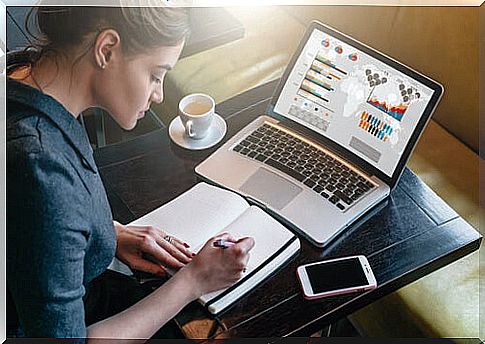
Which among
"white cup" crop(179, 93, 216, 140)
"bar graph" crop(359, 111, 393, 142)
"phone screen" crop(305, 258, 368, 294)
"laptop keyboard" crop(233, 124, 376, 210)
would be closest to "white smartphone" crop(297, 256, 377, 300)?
"phone screen" crop(305, 258, 368, 294)

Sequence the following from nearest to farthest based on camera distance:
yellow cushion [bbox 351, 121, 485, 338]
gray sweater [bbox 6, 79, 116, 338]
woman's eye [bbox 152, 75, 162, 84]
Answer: gray sweater [bbox 6, 79, 116, 338], woman's eye [bbox 152, 75, 162, 84], yellow cushion [bbox 351, 121, 485, 338]

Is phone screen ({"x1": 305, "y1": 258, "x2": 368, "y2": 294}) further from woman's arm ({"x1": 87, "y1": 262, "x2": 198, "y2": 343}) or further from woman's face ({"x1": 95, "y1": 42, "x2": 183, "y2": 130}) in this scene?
woman's face ({"x1": 95, "y1": 42, "x2": 183, "y2": 130})

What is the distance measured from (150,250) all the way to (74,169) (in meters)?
0.22

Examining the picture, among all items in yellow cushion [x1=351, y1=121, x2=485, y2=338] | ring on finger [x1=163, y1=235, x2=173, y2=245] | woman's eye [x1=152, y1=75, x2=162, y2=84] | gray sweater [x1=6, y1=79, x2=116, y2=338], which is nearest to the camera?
gray sweater [x1=6, y1=79, x2=116, y2=338]

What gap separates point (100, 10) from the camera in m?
0.88

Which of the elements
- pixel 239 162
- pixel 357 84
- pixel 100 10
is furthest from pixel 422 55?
pixel 100 10

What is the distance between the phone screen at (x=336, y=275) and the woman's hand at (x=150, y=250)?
183mm

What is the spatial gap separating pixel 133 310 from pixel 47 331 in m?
0.14

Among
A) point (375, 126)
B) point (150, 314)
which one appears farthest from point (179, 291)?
point (375, 126)

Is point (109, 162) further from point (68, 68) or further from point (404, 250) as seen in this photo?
point (404, 250)

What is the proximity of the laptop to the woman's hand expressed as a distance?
0.14 meters

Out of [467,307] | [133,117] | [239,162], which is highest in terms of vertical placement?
[133,117]

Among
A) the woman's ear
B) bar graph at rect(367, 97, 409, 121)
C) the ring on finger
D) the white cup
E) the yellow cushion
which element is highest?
the woman's ear

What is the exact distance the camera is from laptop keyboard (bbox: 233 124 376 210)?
1136 mm
